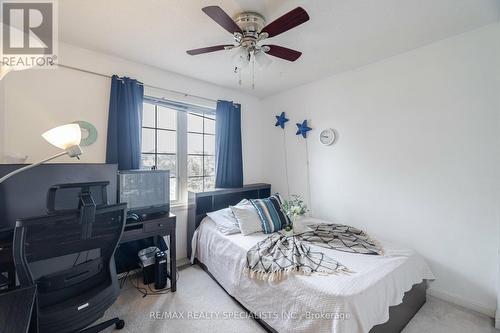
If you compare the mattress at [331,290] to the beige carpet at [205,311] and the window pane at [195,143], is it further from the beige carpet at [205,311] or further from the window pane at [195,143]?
the window pane at [195,143]

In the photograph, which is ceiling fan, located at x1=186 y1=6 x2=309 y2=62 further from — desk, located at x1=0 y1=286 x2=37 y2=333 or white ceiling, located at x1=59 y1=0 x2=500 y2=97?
desk, located at x1=0 y1=286 x2=37 y2=333

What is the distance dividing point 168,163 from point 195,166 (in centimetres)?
40

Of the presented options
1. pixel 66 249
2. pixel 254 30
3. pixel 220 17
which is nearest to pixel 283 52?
pixel 254 30

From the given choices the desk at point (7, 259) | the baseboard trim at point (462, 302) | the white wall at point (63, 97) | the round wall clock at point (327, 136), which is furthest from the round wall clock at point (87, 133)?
the baseboard trim at point (462, 302)

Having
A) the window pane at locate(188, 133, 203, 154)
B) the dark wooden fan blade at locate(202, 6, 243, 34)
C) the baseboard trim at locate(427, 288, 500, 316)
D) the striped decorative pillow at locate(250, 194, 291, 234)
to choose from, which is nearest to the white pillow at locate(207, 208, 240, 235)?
the striped decorative pillow at locate(250, 194, 291, 234)

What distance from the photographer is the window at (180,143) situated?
2824 millimetres

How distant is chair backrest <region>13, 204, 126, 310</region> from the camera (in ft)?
3.99

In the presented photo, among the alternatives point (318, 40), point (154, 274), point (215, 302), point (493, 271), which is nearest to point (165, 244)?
point (154, 274)

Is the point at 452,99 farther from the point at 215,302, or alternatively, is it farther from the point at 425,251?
the point at 215,302

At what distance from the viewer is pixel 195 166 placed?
10.6 feet

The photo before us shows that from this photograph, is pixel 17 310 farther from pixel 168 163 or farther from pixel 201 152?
pixel 201 152

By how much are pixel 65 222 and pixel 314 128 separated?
9.70ft

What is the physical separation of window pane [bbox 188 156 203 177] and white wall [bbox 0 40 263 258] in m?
0.60

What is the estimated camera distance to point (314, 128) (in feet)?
10.7
